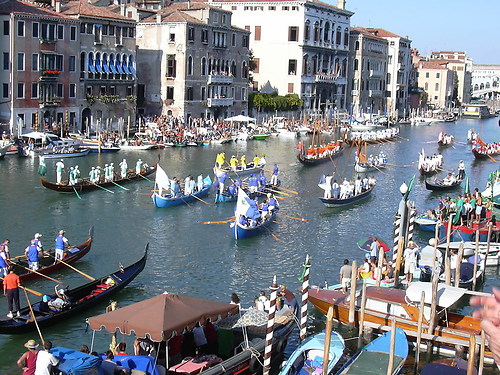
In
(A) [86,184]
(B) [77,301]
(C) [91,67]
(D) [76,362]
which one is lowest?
(B) [77,301]

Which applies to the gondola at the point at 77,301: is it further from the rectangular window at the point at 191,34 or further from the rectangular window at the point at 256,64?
the rectangular window at the point at 256,64

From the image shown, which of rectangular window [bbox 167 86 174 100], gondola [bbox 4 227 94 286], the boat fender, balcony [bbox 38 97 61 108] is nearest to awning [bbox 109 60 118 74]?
balcony [bbox 38 97 61 108]

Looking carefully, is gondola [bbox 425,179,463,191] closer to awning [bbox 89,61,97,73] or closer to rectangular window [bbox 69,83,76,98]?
rectangular window [bbox 69,83,76,98]

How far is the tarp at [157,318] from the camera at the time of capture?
333 inches

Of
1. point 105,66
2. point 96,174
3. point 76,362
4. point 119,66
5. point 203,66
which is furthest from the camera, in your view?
point 203,66

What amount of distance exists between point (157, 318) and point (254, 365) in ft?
4.88

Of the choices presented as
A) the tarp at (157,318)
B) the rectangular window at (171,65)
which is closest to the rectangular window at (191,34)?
the rectangular window at (171,65)

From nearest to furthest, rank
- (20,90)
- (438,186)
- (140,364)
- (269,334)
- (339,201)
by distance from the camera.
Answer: (140,364) < (269,334) < (339,201) < (438,186) < (20,90)

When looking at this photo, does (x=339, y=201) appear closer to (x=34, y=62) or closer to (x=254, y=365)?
(x=254, y=365)

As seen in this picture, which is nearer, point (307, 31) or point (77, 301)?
point (77, 301)

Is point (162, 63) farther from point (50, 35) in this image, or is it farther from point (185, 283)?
point (185, 283)

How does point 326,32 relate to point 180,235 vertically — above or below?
above

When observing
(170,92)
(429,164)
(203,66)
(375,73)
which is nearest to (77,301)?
(429,164)

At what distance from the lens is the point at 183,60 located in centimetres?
3959
